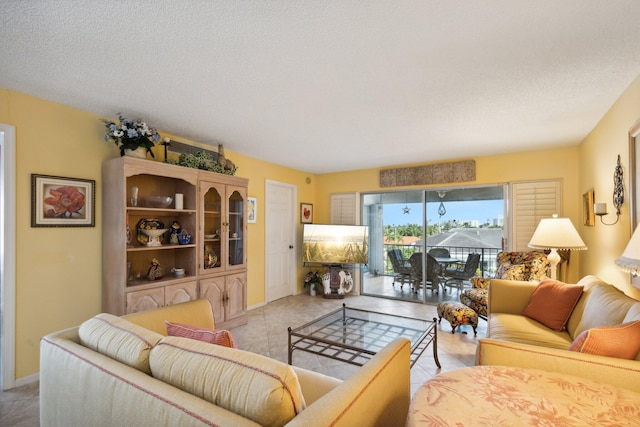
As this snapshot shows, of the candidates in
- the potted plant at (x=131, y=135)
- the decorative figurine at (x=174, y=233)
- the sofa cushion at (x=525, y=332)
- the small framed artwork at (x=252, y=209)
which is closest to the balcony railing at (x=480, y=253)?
the sofa cushion at (x=525, y=332)

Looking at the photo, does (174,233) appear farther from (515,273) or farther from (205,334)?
(515,273)

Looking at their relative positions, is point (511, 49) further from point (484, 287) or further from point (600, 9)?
point (484, 287)

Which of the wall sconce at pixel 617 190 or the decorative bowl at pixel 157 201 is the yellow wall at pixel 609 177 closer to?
the wall sconce at pixel 617 190

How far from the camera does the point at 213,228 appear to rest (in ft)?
12.1

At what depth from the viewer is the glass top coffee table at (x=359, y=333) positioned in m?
2.34

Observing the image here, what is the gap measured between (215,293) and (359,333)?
184 centimetres

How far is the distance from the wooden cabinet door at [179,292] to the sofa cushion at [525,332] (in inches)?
116

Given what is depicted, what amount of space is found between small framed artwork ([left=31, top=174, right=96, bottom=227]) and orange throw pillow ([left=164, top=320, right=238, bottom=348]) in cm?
193

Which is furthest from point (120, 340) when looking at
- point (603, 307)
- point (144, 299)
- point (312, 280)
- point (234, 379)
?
point (312, 280)

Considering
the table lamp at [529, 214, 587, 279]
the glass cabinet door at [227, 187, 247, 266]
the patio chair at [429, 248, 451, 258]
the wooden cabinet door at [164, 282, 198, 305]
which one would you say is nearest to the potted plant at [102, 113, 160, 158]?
the glass cabinet door at [227, 187, 247, 266]

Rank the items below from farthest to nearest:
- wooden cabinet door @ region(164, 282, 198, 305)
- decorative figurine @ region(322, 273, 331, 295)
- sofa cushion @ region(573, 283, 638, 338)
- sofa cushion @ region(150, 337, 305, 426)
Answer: decorative figurine @ region(322, 273, 331, 295), wooden cabinet door @ region(164, 282, 198, 305), sofa cushion @ region(573, 283, 638, 338), sofa cushion @ region(150, 337, 305, 426)

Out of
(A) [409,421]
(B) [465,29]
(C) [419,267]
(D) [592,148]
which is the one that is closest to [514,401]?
(A) [409,421]

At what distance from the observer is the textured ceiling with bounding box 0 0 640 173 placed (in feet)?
4.92

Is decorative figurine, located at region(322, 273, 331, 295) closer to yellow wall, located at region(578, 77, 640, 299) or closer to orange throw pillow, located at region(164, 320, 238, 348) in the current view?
yellow wall, located at region(578, 77, 640, 299)
